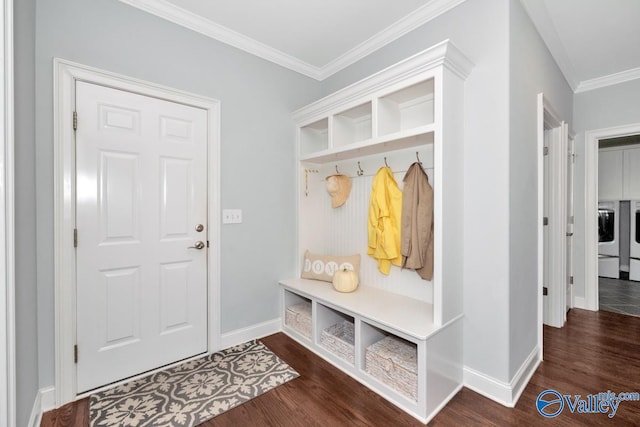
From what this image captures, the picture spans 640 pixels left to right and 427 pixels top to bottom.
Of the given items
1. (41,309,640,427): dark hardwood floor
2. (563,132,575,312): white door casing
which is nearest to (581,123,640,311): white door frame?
(563,132,575,312): white door casing

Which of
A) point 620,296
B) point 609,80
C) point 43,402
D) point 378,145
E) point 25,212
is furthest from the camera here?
point 620,296

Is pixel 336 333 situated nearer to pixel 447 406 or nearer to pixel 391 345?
pixel 391 345

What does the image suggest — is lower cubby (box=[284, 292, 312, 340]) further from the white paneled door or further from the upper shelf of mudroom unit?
the upper shelf of mudroom unit

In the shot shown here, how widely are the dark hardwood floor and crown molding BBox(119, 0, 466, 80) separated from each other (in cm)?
254

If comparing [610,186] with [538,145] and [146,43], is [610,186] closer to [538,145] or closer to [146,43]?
[538,145]

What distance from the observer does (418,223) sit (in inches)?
79.5

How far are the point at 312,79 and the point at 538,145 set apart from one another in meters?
2.09

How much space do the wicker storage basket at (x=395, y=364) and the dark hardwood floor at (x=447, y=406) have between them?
0.39 feet

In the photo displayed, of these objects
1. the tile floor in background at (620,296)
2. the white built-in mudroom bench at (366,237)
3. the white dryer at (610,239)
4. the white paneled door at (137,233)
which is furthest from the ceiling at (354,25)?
the white dryer at (610,239)

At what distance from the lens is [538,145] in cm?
209

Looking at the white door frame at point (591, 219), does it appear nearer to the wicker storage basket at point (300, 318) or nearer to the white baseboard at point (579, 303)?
the white baseboard at point (579, 303)

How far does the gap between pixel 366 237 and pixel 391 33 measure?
5.57 ft

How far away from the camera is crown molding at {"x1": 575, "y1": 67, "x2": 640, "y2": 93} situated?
→ 9.52ft

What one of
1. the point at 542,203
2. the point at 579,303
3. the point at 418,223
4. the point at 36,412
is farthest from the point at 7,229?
the point at 579,303
